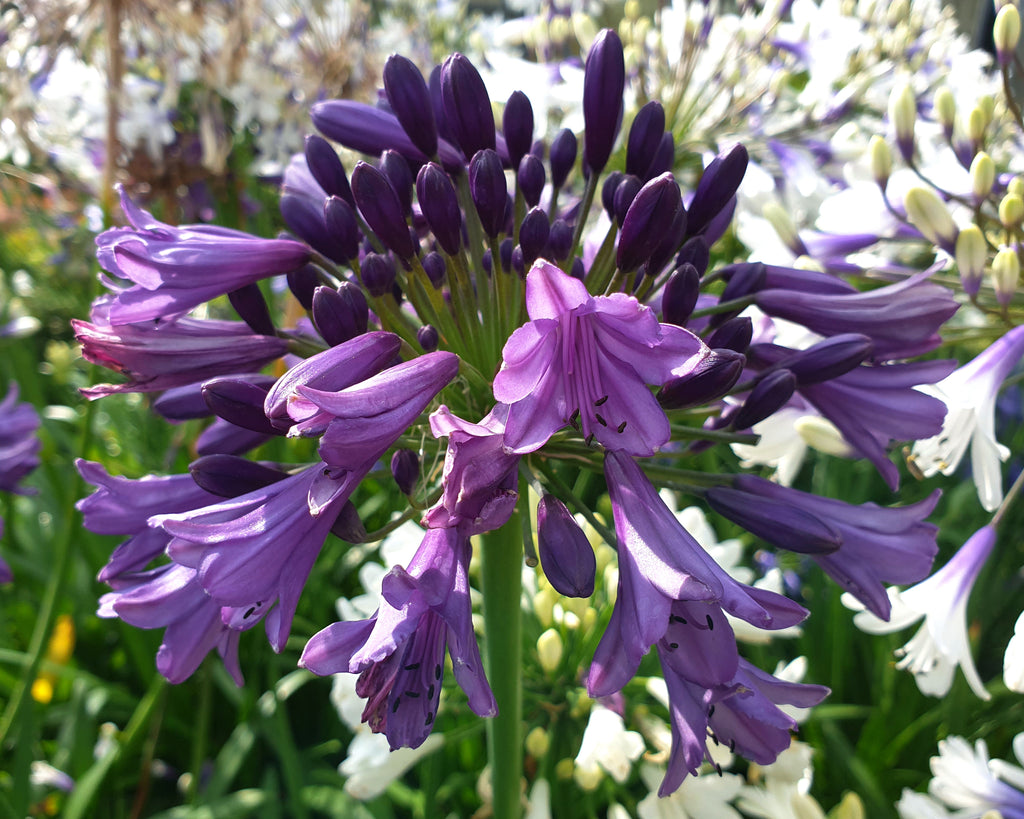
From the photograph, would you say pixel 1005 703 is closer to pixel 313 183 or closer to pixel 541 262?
pixel 541 262

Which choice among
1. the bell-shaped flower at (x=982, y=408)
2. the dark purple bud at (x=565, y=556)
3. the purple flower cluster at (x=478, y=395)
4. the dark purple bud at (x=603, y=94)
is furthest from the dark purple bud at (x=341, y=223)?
the bell-shaped flower at (x=982, y=408)

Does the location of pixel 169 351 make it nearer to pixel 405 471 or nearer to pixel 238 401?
pixel 238 401

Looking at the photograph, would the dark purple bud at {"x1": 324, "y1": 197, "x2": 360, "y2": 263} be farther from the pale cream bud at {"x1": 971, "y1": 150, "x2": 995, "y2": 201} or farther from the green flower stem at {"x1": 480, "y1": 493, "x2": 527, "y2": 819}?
the pale cream bud at {"x1": 971, "y1": 150, "x2": 995, "y2": 201}

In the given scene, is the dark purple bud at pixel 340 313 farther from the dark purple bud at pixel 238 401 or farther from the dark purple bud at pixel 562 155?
the dark purple bud at pixel 562 155

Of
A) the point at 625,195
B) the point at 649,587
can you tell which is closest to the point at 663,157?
the point at 625,195

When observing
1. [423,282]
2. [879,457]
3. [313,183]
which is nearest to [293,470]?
[423,282]

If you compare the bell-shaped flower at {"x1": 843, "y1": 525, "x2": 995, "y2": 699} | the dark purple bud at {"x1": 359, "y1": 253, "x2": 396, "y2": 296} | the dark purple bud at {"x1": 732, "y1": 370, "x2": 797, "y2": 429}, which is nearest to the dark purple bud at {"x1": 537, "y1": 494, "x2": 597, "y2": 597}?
the dark purple bud at {"x1": 732, "y1": 370, "x2": 797, "y2": 429}
